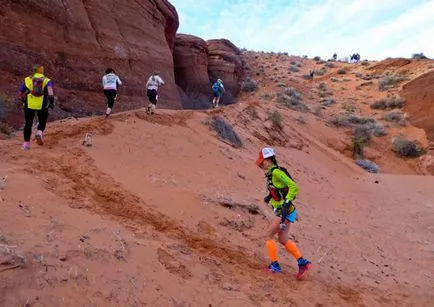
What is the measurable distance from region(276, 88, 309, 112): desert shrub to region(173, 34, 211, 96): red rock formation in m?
5.05

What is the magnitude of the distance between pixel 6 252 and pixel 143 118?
8564mm

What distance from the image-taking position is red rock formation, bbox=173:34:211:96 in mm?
28516

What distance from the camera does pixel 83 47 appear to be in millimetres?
16672

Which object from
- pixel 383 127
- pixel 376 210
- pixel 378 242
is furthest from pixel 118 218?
pixel 383 127

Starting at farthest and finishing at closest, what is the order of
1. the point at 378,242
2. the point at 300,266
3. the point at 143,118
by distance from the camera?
the point at 143,118 < the point at 378,242 < the point at 300,266

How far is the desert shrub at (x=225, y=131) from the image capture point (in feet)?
45.1

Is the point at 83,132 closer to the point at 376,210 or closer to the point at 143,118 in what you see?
the point at 143,118

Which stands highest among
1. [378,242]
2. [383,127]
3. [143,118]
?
[383,127]

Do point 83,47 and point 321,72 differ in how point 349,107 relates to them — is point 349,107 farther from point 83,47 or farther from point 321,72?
point 83,47

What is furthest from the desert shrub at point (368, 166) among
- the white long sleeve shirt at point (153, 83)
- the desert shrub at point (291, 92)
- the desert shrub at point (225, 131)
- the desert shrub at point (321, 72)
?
the desert shrub at point (321, 72)

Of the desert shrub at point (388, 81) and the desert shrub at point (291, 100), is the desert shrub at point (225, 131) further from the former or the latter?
the desert shrub at point (388, 81)

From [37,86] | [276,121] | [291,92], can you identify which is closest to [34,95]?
[37,86]

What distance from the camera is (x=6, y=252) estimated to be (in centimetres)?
376

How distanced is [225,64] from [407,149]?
15.2 metres
